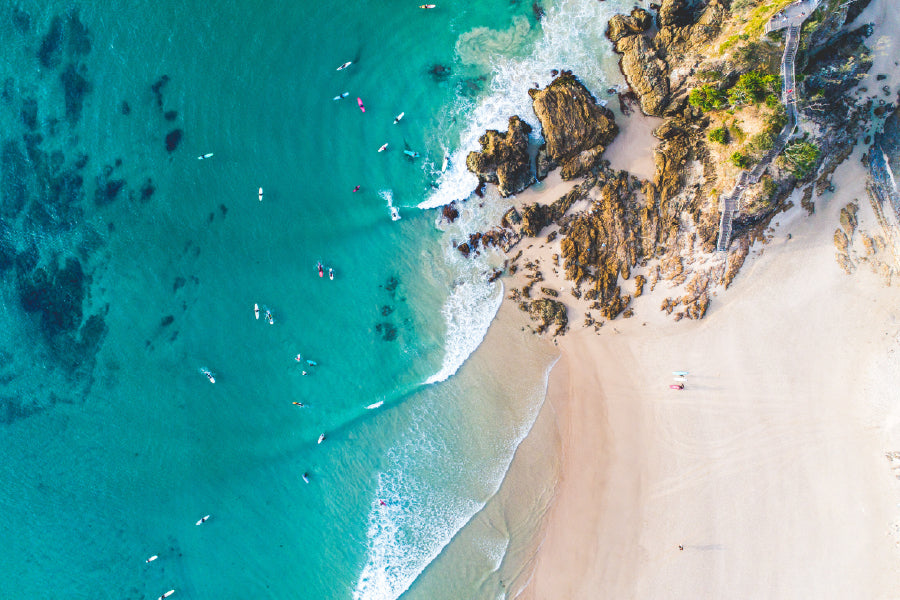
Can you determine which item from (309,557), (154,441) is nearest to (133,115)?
(154,441)

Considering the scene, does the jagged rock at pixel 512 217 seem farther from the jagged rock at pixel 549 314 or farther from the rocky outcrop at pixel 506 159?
the jagged rock at pixel 549 314

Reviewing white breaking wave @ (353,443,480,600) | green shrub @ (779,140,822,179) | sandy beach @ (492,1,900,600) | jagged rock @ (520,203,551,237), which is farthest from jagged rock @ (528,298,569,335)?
green shrub @ (779,140,822,179)

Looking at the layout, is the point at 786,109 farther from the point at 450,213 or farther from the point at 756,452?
the point at 756,452

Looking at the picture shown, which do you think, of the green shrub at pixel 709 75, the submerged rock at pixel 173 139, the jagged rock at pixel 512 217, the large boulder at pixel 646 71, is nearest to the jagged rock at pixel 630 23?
the large boulder at pixel 646 71

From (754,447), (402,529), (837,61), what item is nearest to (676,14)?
(837,61)

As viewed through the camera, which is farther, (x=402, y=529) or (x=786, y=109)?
(x=402, y=529)

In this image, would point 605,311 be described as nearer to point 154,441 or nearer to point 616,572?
point 616,572
